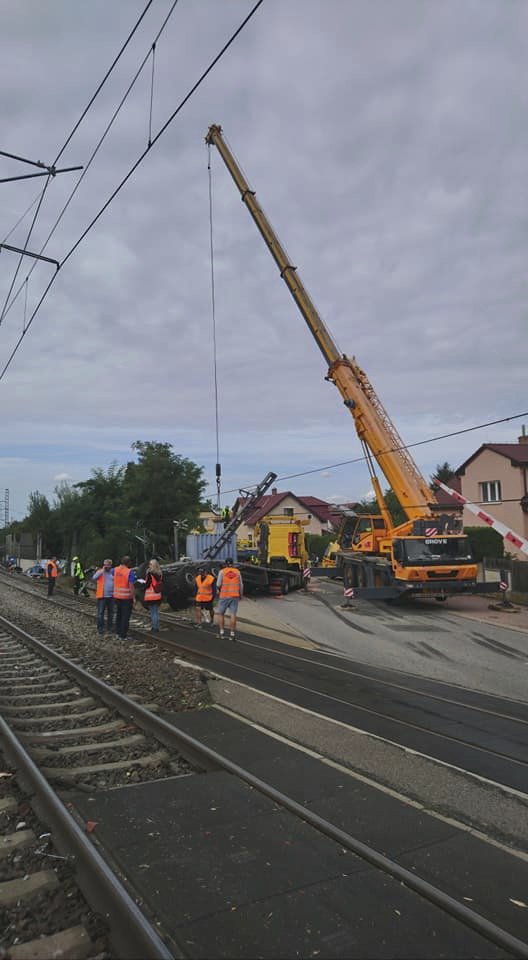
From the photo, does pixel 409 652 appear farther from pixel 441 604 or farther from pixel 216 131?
pixel 216 131

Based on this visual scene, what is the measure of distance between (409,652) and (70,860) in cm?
941

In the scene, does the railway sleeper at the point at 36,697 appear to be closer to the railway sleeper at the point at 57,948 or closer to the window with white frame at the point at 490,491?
the railway sleeper at the point at 57,948

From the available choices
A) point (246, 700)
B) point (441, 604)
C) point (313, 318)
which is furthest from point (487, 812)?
point (313, 318)

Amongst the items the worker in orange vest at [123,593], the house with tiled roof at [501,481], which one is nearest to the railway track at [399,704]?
the worker in orange vest at [123,593]

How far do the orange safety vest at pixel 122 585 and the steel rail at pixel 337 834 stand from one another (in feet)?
18.0

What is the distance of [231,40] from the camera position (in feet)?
21.6

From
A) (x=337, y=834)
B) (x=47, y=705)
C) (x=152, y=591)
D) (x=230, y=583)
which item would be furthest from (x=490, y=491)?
(x=337, y=834)

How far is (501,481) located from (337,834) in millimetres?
31457

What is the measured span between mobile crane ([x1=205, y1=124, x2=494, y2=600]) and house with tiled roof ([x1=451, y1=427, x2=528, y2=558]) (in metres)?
12.2

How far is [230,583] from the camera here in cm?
1261

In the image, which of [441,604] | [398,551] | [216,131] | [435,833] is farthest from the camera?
[216,131]

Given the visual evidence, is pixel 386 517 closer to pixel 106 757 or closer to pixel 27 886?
pixel 106 757

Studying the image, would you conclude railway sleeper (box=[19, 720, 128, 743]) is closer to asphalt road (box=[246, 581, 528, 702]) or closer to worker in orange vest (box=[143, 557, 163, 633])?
asphalt road (box=[246, 581, 528, 702])

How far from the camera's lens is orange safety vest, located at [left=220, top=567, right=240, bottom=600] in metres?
12.5
